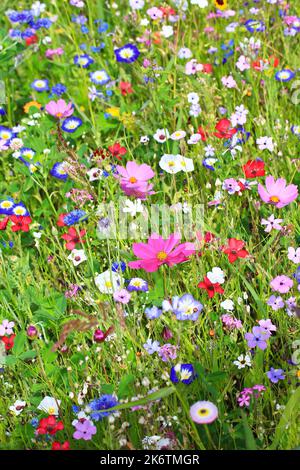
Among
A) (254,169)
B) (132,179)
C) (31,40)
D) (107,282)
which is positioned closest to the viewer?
(107,282)

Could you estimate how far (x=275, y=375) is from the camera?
5.82 ft

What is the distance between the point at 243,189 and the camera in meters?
2.30

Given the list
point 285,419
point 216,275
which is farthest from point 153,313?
point 285,419

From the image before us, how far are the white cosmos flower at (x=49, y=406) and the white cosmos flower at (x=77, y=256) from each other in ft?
1.74

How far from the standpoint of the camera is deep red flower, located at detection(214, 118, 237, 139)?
243 centimetres

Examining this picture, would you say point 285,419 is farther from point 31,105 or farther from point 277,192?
point 31,105

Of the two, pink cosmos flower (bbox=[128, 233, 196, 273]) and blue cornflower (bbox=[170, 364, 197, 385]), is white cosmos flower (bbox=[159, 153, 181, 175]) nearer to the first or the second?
pink cosmos flower (bbox=[128, 233, 196, 273])

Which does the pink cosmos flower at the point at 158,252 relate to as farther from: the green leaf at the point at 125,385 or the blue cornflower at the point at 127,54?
the blue cornflower at the point at 127,54

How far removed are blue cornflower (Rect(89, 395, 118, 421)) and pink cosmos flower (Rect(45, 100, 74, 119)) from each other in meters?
1.35

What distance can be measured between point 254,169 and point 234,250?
1.37ft

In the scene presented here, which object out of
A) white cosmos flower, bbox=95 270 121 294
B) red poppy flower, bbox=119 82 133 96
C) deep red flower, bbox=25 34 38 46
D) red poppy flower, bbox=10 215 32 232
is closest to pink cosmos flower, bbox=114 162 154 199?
white cosmos flower, bbox=95 270 121 294

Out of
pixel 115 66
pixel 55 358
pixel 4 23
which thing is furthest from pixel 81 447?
pixel 4 23

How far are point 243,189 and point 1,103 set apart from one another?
1.15 meters

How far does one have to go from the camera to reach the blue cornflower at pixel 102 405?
1.70m
